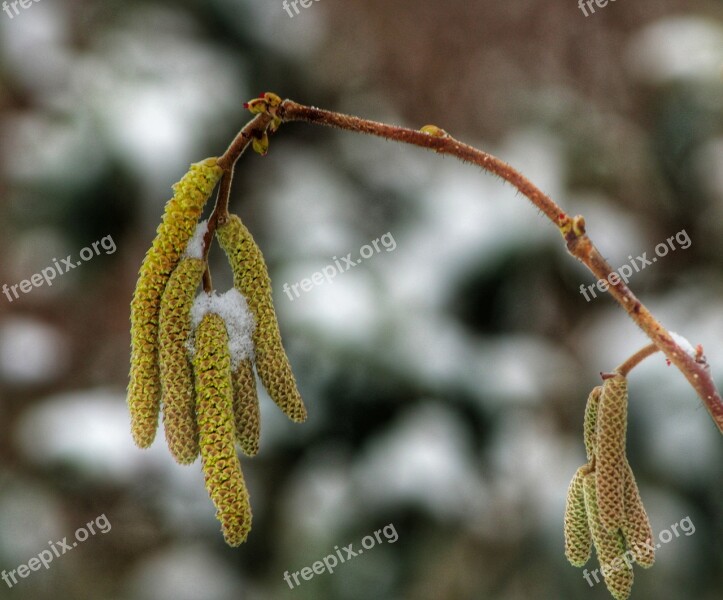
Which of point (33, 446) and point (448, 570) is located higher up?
point (33, 446)

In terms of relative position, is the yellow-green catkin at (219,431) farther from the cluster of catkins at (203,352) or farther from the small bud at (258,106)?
the small bud at (258,106)

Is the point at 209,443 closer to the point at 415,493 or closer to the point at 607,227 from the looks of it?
the point at 415,493

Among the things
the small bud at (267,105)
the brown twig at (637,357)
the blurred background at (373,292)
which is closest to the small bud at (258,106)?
the small bud at (267,105)

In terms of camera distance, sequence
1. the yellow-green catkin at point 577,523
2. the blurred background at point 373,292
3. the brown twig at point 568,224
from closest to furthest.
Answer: the brown twig at point 568,224, the yellow-green catkin at point 577,523, the blurred background at point 373,292

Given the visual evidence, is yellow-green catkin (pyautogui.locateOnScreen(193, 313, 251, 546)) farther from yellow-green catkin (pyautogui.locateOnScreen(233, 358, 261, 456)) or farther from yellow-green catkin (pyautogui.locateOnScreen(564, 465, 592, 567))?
yellow-green catkin (pyautogui.locateOnScreen(564, 465, 592, 567))

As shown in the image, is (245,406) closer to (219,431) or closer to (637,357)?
(219,431)

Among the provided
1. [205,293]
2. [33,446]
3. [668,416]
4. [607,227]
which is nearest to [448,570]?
[668,416]
